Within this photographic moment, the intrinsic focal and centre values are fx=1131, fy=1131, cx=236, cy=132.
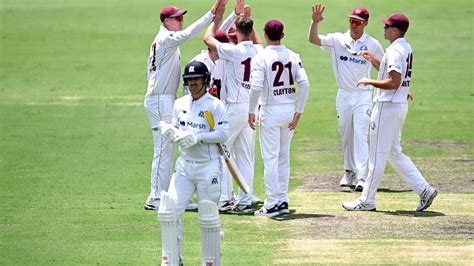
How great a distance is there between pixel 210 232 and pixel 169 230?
1.32 ft

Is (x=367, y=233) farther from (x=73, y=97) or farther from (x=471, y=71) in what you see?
(x=471, y=71)

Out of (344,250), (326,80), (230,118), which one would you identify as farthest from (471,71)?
(344,250)

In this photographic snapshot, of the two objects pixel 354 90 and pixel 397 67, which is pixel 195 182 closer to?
pixel 397 67

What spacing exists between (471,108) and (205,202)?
1489 cm

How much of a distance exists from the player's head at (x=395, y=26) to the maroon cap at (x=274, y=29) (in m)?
1.35

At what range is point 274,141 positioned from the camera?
14383 millimetres

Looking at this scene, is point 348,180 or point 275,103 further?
point 348,180

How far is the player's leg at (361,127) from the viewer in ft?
54.5

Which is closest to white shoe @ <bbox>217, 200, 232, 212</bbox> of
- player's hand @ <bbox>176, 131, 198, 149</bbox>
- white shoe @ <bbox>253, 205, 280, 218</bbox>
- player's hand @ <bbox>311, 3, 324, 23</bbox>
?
white shoe @ <bbox>253, 205, 280, 218</bbox>

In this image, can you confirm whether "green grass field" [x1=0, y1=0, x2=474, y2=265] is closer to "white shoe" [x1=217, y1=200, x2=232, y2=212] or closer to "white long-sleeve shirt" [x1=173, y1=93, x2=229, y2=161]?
"white shoe" [x1=217, y1=200, x2=232, y2=212]

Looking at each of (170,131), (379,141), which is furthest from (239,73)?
(170,131)

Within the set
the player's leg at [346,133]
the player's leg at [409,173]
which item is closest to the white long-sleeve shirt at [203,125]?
the player's leg at [409,173]

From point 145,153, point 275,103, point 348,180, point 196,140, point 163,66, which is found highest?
point 163,66

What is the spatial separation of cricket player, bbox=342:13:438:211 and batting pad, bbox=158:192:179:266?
13.8 ft
